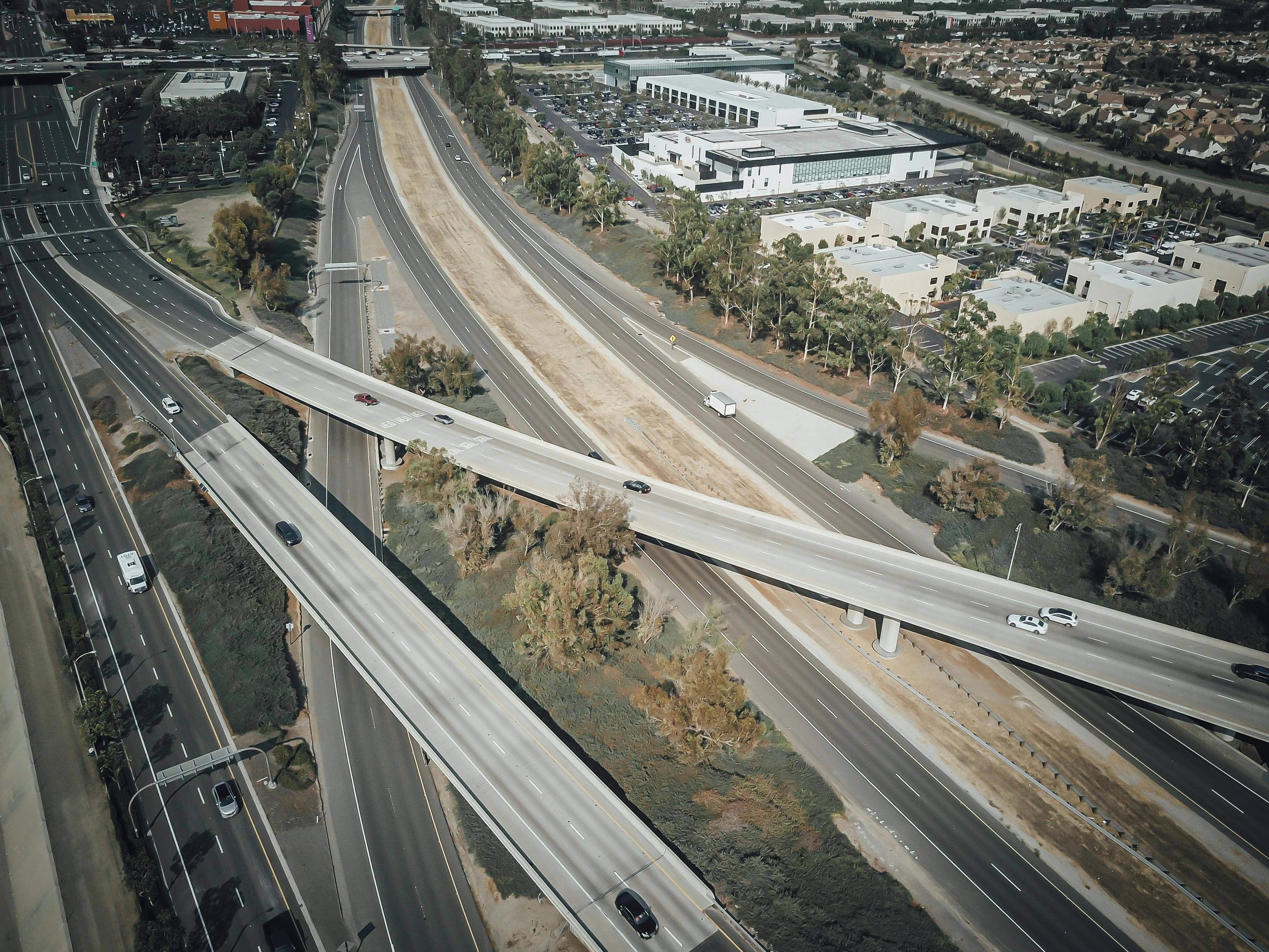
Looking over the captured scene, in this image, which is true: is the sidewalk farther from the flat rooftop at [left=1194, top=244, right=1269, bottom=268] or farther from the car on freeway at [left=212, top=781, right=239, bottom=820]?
the flat rooftop at [left=1194, top=244, right=1269, bottom=268]

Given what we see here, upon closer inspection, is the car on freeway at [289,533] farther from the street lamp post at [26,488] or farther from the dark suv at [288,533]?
the street lamp post at [26,488]

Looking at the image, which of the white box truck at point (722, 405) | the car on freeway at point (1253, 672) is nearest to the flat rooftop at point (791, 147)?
the white box truck at point (722, 405)

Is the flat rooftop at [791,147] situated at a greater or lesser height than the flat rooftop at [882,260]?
greater

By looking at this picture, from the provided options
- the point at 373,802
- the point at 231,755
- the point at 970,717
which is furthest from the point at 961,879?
the point at 231,755

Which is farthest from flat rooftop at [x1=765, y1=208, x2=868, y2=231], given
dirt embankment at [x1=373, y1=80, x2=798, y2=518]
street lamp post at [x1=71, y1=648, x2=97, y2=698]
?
street lamp post at [x1=71, y1=648, x2=97, y2=698]

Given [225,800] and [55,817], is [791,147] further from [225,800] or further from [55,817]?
[55,817]

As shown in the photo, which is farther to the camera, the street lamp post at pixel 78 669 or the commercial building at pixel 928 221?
the commercial building at pixel 928 221
